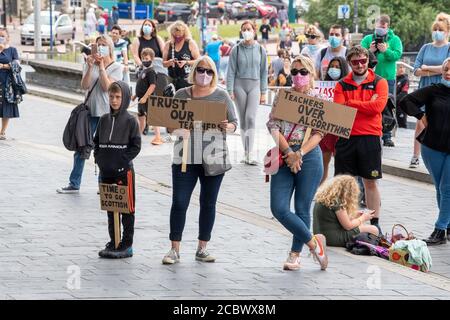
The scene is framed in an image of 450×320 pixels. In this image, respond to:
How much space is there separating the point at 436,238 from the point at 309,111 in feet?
7.60

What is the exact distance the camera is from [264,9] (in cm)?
6656

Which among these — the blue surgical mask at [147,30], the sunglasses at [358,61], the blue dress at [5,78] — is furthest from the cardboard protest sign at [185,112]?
the blue surgical mask at [147,30]

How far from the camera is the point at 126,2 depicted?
71500 mm

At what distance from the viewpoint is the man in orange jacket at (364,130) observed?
35.7ft

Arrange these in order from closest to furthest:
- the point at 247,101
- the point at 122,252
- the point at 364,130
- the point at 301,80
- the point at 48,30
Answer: the point at 301,80, the point at 122,252, the point at 364,130, the point at 247,101, the point at 48,30

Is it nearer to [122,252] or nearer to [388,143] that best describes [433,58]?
[388,143]

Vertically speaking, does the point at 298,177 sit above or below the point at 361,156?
above

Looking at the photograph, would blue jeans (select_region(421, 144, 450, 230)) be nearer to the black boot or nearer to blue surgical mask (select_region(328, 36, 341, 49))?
the black boot

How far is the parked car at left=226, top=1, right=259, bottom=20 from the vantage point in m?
67.4

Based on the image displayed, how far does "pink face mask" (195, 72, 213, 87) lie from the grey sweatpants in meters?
6.10

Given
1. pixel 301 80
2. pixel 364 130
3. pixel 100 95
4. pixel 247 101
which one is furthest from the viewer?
pixel 247 101

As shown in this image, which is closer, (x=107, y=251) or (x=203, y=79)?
(x=203, y=79)

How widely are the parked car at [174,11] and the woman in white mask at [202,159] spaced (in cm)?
5697

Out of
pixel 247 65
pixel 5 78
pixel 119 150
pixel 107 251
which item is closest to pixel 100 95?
pixel 247 65
